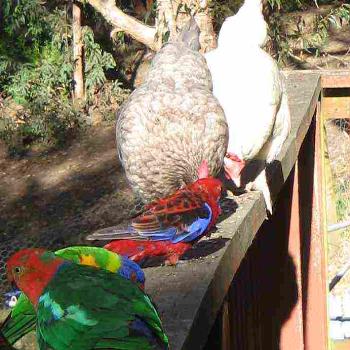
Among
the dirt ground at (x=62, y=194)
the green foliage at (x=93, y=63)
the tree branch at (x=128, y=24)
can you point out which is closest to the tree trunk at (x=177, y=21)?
the tree branch at (x=128, y=24)

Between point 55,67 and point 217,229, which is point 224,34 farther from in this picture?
point 55,67

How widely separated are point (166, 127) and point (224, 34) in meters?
0.72

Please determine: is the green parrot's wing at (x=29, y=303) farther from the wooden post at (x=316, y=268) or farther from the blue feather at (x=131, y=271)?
the wooden post at (x=316, y=268)

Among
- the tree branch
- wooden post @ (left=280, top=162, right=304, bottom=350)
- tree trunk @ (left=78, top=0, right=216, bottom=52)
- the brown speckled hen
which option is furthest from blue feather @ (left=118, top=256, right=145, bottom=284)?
the tree branch

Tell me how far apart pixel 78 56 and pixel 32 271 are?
20.4 ft

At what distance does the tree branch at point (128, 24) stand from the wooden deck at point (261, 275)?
2.01m

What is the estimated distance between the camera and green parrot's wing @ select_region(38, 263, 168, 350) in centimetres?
147

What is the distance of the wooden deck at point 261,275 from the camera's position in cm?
179

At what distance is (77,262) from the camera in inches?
72.1

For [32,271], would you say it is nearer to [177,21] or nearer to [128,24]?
[177,21]

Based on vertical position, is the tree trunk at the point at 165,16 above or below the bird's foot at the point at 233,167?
below

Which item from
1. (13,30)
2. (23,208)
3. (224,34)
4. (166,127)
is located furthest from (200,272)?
(13,30)

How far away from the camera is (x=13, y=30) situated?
8.09m

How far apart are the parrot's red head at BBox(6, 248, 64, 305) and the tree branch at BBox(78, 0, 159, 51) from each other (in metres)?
4.29
